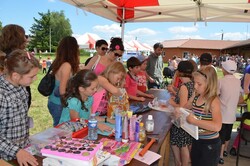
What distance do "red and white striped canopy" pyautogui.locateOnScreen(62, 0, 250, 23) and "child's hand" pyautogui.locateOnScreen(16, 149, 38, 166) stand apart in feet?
10.4

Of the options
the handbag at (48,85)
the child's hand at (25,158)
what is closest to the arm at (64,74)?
the handbag at (48,85)

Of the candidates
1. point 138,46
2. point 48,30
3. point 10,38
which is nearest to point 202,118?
point 10,38

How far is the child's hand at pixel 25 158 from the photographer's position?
130 cm

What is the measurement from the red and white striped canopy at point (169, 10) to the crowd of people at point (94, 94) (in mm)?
1669

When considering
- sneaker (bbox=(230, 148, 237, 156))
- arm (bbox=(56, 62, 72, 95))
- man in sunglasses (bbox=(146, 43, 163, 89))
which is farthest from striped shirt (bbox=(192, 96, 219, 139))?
man in sunglasses (bbox=(146, 43, 163, 89))

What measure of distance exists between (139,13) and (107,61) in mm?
2478

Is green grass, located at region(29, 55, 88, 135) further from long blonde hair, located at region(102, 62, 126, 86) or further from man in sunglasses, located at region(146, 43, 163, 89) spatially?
long blonde hair, located at region(102, 62, 126, 86)

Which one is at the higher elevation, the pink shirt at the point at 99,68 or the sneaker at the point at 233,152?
the pink shirt at the point at 99,68

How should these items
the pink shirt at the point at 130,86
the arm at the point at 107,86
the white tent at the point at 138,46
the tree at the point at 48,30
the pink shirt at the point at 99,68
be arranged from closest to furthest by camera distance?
the arm at the point at 107,86, the pink shirt at the point at 99,68, the pink shirt at the point at 130,86, the white tent at the point at 138,46, the tree at the point at 48,30

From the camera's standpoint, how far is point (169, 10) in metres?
5.01

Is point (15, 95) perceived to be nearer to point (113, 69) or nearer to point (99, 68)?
point (113, 69)

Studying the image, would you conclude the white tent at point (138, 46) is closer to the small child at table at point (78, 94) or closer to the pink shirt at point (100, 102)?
the pink shirt at point (100, 102)

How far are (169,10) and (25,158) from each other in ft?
14.4

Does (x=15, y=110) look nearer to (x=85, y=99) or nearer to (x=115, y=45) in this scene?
(x=85, y=99)
